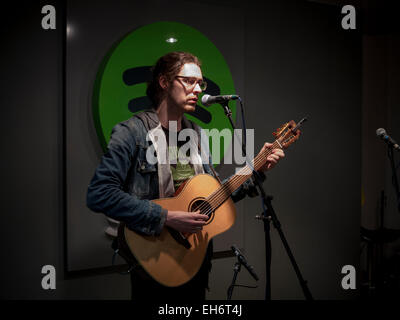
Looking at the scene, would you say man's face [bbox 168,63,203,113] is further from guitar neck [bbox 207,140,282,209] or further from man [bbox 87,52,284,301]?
guitar neck [bbox 207,140,282,209]

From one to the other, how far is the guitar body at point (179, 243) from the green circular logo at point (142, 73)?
30.7 inches

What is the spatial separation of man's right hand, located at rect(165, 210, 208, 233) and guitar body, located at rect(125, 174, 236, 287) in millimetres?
58

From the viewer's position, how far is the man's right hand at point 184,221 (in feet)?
5.43

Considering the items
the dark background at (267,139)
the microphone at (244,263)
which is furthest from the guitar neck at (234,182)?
the dark background at (267,139)

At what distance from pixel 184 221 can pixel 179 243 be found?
0.15 metres

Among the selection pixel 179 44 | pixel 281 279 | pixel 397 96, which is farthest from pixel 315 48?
pixel 281 279

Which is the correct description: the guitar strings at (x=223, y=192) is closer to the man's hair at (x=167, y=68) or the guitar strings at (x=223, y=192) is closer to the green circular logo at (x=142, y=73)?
the man's hair at (x=167, y=68)

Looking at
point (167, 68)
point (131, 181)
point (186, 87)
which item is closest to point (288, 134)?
point (186, 87)

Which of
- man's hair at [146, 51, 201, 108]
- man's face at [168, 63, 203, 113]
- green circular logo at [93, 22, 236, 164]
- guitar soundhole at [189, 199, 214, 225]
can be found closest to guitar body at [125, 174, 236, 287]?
guitar soundhole at [189, 199, 214, 225]

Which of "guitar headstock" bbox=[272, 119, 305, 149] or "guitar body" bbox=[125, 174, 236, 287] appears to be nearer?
"guitar body" bbox=[125, 174, 236, 287]

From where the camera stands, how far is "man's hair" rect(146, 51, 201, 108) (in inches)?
71.1

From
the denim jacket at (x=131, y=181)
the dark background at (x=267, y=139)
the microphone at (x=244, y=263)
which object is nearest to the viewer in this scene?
the denim jacket at (x=131, y=181)

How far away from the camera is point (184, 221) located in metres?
1.66

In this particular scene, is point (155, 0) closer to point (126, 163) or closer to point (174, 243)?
point (126, 163)
